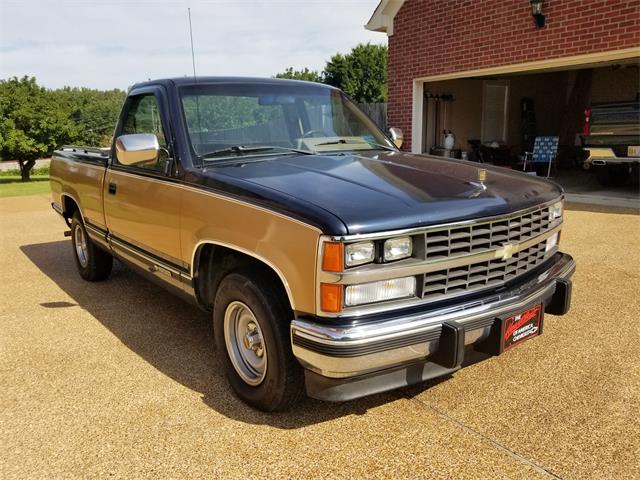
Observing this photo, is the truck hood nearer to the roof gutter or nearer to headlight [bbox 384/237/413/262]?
headlight [bbox 384/237/413/262]

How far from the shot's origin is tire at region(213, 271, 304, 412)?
2.72m

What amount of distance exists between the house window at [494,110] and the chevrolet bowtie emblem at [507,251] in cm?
1370

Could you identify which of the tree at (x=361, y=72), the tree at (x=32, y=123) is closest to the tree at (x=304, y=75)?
the tree at (x=361, y=72)

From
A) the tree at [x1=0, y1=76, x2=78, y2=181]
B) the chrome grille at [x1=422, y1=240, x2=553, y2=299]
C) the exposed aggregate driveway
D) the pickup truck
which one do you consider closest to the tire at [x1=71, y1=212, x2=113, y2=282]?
the exposed aggregate driveway

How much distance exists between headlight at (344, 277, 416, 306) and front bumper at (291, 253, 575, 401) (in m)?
0.10

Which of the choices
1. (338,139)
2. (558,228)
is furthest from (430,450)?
(338,139)

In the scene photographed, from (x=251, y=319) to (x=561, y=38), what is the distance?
8372 millimetres

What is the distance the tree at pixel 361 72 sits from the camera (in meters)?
46.8

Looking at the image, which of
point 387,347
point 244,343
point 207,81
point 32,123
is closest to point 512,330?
point 387,347

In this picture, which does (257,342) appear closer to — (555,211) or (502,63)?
(555,211)

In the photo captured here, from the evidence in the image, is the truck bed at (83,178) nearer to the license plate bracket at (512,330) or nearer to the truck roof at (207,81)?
the truck roof at (207,81)

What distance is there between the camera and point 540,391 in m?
3.25

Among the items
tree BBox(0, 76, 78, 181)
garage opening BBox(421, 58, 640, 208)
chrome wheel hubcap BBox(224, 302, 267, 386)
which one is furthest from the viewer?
tree BBox(0, 76, 78, 181)

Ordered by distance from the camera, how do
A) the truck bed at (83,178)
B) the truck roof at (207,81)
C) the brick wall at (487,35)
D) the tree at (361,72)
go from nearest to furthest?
the truck roof at (207,81), the truck bed at (83,178), the brick wall at (487,35), the tree at (361,72)
